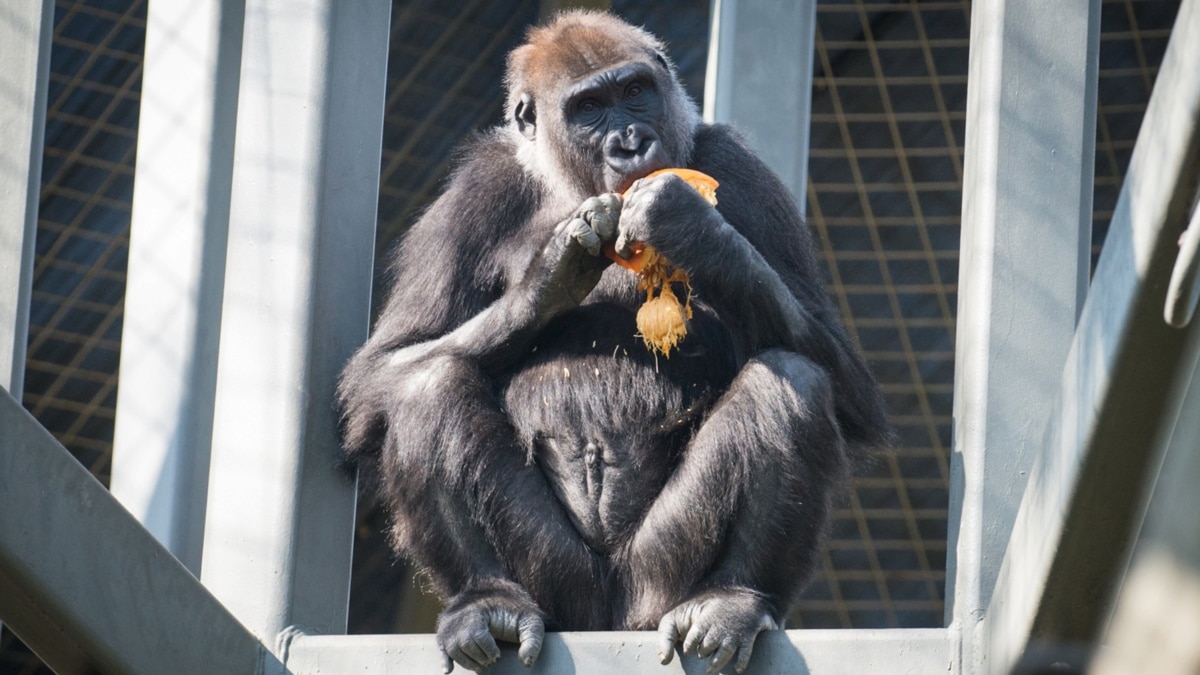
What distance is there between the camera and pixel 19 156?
13.2 ft

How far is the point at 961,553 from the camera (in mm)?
3357

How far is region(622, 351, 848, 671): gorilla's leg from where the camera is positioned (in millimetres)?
3541

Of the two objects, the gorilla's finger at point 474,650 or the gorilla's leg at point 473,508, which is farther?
the gorilla's leg at point 473,508

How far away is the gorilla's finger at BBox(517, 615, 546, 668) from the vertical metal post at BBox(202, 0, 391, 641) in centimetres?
51

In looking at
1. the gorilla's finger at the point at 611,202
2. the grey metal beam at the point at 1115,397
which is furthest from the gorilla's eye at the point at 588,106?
the grey metal beam at the point at 1115,397

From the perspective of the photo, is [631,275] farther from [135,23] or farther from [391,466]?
Result: [135,23]

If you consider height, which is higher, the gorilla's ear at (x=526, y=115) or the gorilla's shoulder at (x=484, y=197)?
Answer: the gorilla's ear at (x=526, y=115)

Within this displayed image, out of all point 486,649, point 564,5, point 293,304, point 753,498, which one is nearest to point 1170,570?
point 753,498

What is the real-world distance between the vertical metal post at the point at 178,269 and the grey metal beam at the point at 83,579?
0.71 meters

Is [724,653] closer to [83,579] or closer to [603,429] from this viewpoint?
[603,429]

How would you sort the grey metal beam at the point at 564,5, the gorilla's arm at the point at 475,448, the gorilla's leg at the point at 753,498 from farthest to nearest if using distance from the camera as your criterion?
the grey metal beam at the point at 564,5, the gorilla's arm at the point at 475,448, the gorilla's leg at the point at 753,498

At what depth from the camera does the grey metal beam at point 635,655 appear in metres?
3.19

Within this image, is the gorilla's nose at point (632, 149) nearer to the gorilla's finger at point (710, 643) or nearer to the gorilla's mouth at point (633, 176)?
the gorilla's mouth at point (633, 176)

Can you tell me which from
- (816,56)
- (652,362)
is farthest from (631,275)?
(816,56)
